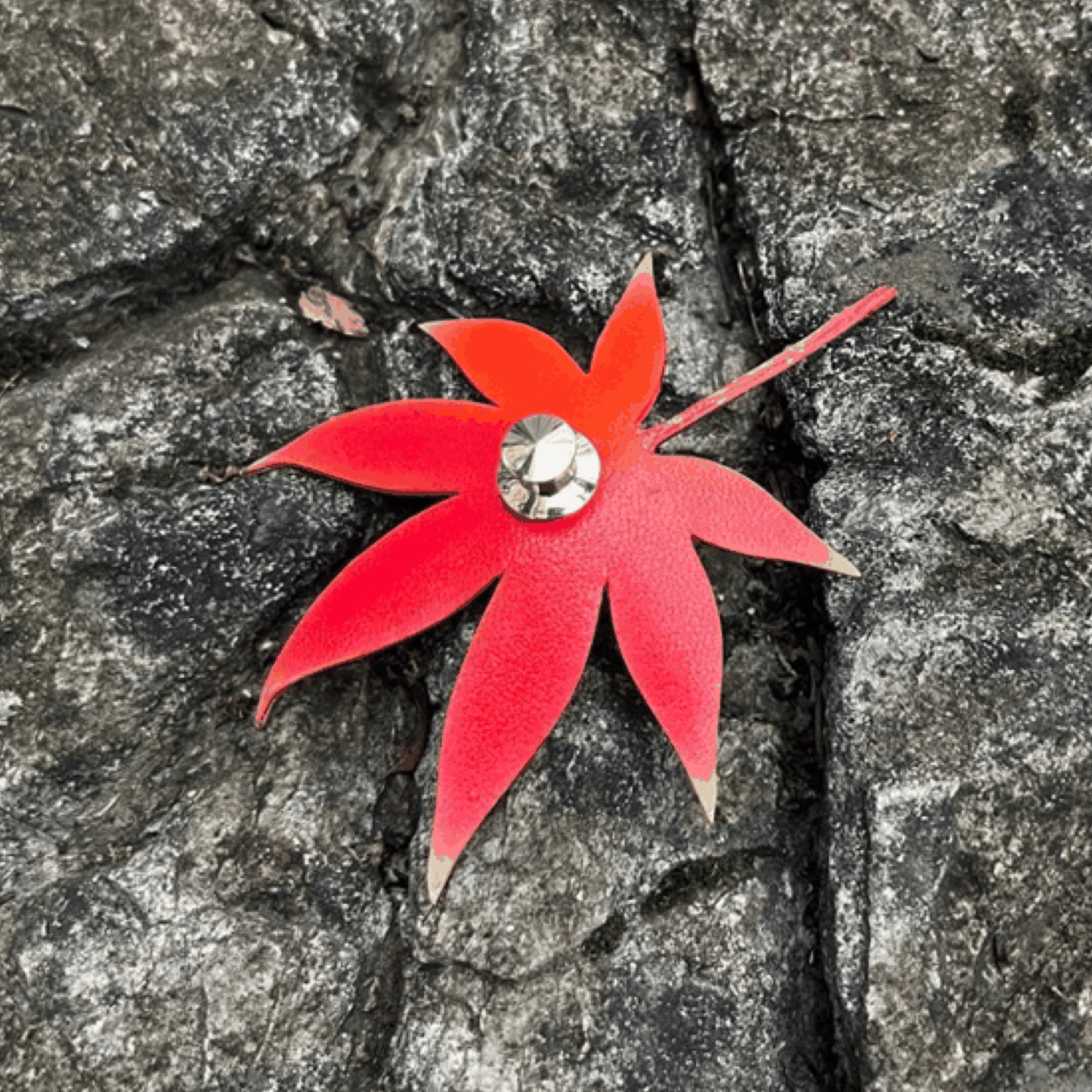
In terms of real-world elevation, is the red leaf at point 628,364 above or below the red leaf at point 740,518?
above

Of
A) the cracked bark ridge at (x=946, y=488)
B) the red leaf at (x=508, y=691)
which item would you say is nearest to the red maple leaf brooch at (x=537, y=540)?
the red leaf at (x=508, y=691)

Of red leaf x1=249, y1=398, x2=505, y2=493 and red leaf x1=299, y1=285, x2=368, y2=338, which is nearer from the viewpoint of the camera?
red leaf x1=249, y1=398, x2=505, y2=493

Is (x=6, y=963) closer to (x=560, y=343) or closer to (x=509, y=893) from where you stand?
(x=509, y=893)

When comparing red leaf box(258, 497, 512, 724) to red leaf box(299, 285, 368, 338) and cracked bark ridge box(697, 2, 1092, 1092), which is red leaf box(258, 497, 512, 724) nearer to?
red leaf box(299, 285, 368, 338)

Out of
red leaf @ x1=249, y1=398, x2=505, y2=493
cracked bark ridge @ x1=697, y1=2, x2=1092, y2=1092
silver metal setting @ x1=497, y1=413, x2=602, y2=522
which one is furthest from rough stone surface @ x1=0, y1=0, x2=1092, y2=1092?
silver metal setting @ x1=497, y1=413, x2=602, y2=522

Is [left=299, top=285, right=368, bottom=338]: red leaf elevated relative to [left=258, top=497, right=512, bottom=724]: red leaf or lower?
elevated

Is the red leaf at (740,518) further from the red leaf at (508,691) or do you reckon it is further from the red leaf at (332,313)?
the red leaf at (332,313)

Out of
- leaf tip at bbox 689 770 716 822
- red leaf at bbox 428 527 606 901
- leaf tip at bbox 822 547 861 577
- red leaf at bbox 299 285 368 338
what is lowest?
leaf tip at bbox 689 770 716 822

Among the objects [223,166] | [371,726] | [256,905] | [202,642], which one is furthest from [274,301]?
[256,905]
